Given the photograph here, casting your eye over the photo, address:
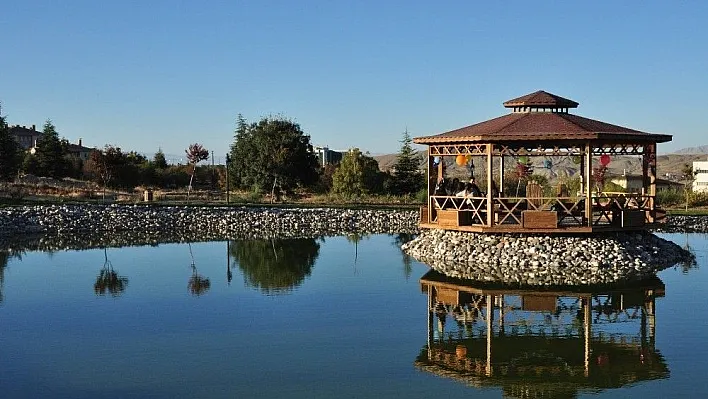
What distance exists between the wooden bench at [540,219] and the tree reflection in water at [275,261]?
4834 mm

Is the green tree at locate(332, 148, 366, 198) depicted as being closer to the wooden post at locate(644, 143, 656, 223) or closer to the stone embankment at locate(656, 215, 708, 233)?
the stone embankment at locate(656, 215, 708, 233)

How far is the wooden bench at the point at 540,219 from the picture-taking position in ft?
54.4

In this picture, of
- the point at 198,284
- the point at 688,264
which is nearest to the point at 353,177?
the point at 688,264

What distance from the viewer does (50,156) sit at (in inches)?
1806

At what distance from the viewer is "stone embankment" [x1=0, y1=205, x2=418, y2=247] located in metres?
26.3

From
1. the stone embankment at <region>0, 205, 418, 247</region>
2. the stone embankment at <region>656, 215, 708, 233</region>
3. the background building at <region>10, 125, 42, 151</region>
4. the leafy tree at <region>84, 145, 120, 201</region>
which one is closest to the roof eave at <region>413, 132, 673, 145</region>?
the stone embankment at <region>656, 215, 708, 233</region>

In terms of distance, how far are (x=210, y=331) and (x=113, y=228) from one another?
59.4 feet

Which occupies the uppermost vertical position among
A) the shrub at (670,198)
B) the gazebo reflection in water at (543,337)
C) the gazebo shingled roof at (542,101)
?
the gazebo shingled roof at (542,101)

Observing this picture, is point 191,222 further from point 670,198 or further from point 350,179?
point 670,198

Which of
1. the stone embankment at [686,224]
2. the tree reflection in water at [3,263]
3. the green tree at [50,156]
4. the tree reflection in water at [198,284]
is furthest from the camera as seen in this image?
the green tree at [50,156]

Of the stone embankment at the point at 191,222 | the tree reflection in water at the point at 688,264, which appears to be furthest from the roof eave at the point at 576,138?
the stone embankment at the point at 191,222

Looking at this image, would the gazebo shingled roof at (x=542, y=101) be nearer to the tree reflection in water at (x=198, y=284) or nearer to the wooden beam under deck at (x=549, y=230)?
the wooden beam under deck at (x=549, y=230)

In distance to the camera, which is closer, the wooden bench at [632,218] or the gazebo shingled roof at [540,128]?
the gazebo shingled roof at [540,128]

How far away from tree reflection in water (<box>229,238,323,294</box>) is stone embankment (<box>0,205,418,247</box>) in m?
2.39
